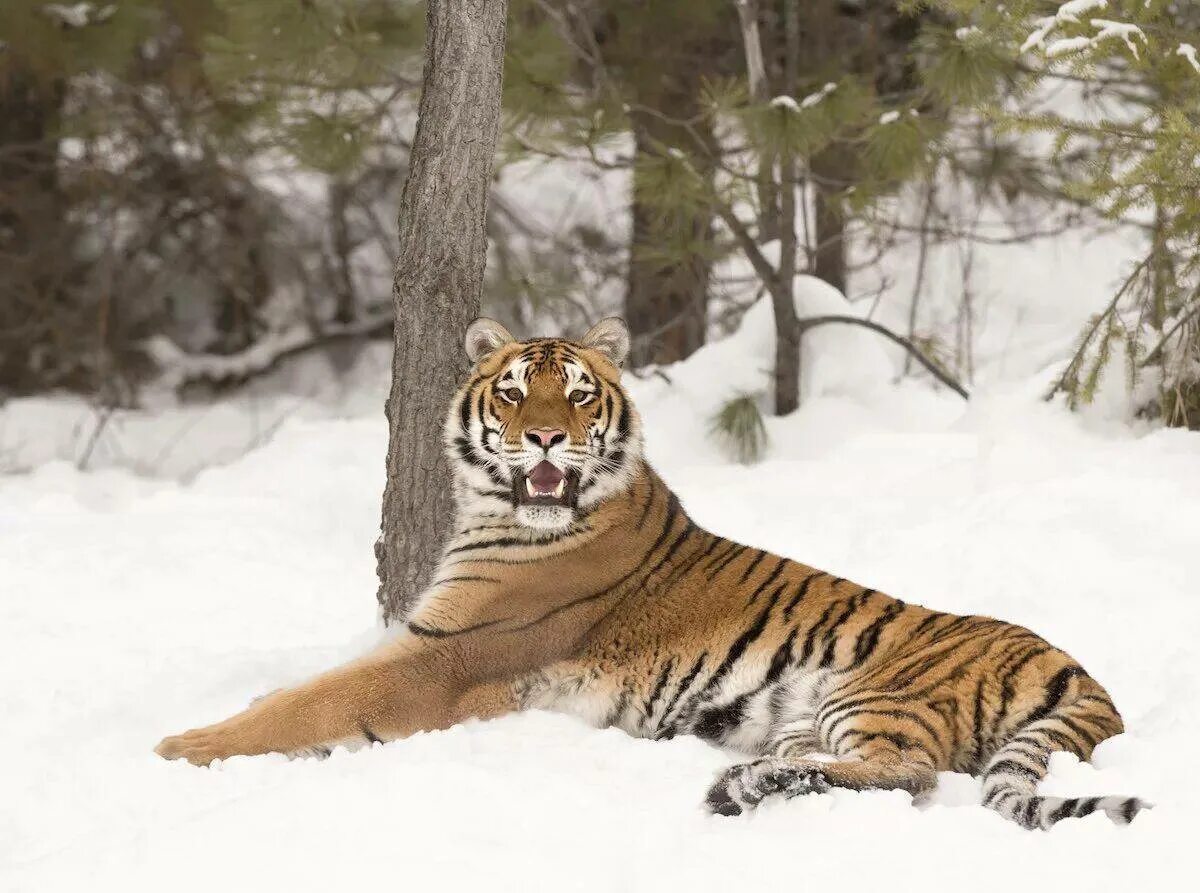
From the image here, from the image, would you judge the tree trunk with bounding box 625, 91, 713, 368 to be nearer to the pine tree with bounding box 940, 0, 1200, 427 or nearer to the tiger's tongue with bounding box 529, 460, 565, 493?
the pine tree with bounding box 940, 0, 1200, 427

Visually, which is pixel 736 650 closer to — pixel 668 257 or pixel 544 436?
pixel 544 436

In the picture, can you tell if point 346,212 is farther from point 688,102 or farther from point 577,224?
point 688,102

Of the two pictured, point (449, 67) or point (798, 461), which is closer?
point (449, 67)

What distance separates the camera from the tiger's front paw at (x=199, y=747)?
3.68m

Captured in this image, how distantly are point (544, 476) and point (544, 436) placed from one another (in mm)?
157

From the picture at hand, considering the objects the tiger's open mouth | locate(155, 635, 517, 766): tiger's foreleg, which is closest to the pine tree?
the tiger's open mouth

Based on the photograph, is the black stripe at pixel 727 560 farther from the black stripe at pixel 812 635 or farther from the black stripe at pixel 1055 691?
the black stripe at pixel 1055 691

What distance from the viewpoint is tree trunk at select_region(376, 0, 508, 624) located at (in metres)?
4.73

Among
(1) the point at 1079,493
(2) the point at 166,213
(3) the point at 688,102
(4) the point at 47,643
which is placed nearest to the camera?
(4) the point at 47,643

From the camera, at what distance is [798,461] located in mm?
7484

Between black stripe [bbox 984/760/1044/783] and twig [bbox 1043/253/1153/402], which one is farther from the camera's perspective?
twig [bbox 1043/253/1153/402]

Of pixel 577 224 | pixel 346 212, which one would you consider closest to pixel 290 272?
→ pixel 346 212

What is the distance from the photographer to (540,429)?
3971 mm

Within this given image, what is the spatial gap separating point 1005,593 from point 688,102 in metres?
5.13
